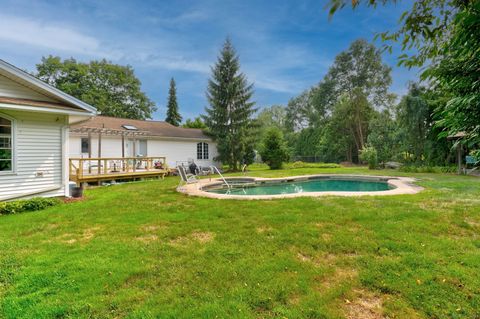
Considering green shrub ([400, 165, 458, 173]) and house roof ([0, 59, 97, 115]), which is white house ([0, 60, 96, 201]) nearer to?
house roof ([0, 59, 97, 115])

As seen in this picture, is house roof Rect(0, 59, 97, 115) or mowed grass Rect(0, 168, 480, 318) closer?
mowed grass Rect(0, 168, 480, 318)

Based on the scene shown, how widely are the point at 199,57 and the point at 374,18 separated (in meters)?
21.9

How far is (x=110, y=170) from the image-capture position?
510 inches

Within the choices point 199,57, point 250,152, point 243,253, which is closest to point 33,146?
point 243,253

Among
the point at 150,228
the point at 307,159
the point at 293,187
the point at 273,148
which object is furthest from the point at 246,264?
the point at 307,159

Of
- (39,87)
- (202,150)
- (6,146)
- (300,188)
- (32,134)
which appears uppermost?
(39,87)

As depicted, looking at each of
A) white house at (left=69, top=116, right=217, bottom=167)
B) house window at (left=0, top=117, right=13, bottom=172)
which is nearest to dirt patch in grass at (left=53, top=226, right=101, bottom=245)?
house window at (left=0, top=117, right=13, bottom=172)

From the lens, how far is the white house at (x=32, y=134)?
7141 mm

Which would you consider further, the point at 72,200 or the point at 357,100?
the point at 357,100

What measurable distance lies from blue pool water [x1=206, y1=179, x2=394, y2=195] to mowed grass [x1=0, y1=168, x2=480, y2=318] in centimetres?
501

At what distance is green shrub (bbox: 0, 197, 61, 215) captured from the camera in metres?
6.29

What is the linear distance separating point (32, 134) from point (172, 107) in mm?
33693

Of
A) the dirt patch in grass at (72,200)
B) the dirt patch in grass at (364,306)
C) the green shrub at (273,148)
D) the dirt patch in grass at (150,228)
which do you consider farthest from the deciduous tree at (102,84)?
the dirt patch in grass at (364,306)

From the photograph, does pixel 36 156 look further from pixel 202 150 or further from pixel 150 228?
pixel 202 150
